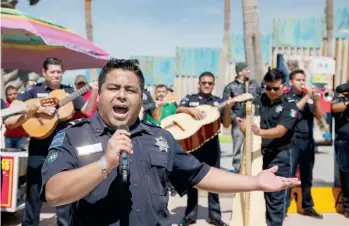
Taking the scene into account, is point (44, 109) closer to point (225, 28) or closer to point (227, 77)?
point (227, 77)

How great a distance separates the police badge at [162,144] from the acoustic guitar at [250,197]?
212 centimetres

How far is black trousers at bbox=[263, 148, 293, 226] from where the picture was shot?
445 cm

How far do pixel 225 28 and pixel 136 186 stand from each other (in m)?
20.6

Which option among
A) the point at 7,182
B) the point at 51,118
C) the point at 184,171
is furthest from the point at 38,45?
the point at 184,171

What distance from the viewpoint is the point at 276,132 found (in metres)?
4.41

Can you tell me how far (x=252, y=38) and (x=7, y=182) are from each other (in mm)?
5228

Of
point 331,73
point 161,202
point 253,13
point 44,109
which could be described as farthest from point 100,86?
point 331,73

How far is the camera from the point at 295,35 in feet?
48.4

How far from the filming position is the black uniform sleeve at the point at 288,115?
443 centimetres

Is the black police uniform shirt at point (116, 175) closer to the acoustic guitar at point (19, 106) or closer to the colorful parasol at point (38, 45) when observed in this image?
the acoustic guitar at point (19, 106)

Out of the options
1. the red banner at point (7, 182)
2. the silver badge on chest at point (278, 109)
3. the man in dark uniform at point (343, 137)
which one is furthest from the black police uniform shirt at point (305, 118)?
the red banner at point (7, 182)

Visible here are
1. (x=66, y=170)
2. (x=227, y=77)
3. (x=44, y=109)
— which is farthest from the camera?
(x=227, y=77)

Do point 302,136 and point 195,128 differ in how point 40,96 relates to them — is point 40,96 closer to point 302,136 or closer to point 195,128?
point 195,128

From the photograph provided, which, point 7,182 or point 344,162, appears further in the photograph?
point 344,162
